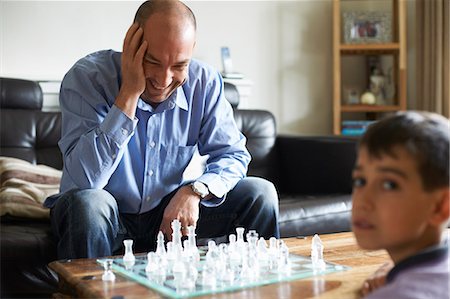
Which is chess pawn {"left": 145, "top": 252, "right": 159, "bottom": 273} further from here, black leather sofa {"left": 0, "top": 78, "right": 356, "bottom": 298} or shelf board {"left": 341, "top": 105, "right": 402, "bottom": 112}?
shelf board {"left": 341, "top": 105, "right": 402, "bottom": 112}

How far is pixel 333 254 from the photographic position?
1.55 meters

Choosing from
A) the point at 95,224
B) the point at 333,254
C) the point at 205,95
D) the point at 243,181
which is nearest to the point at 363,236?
the point at 333,254

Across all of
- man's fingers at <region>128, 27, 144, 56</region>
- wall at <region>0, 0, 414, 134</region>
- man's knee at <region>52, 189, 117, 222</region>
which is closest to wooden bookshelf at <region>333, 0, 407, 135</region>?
wall at <region>0, 0, 414, 134</region>

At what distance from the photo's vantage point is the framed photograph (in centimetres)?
405

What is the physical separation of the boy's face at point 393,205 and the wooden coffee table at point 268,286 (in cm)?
18

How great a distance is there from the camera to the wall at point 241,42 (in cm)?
326

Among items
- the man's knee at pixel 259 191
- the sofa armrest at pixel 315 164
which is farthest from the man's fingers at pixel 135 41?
the sofa armrest at pixel 315 164

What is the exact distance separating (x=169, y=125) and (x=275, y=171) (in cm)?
121

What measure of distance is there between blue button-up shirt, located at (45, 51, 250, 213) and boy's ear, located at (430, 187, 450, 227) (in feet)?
3.04

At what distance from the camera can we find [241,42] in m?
3.84

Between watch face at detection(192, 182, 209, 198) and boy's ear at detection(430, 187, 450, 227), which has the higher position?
boy's ear at detection(430, 187, 450, 227)

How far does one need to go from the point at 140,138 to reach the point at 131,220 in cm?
24

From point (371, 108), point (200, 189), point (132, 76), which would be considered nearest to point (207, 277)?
point (200, 189)

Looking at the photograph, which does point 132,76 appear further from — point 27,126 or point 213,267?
point 27,126
